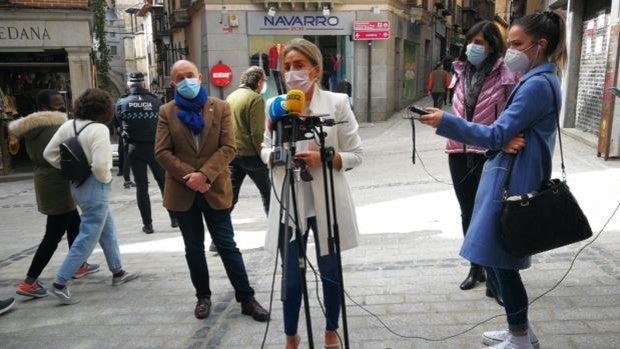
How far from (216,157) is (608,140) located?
732cm

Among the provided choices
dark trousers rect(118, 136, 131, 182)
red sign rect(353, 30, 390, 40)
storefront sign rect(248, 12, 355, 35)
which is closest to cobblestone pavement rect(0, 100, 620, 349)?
dark trousers rect(118, 136, 131, 182)

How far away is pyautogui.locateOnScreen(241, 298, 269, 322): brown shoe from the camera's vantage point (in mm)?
3523

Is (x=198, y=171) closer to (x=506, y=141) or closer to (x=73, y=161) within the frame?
(x=73, y=161)

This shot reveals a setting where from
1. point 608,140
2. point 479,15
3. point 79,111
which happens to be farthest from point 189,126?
point 479,15

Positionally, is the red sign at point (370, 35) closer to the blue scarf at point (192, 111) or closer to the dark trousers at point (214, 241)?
the blue scarf at point (192, 111)

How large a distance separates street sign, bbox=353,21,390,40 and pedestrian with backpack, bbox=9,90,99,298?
14.0 meters

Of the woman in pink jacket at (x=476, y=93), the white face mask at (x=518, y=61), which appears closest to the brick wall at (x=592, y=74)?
the woman in pink jacket at (x=476, y=93)

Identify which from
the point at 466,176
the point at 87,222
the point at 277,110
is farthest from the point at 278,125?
the point at 87,222

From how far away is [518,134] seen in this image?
2521 millimetres

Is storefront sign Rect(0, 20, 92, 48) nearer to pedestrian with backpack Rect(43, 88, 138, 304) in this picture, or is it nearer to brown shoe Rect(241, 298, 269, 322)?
pedestrian with backpack Rect(43, 88, 138, 304)

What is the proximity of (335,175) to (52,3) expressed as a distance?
1197cm

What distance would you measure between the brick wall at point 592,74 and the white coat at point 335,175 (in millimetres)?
8703

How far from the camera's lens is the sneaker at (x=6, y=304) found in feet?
12.7

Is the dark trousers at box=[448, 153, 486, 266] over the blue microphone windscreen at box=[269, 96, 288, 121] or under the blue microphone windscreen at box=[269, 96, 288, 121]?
under
